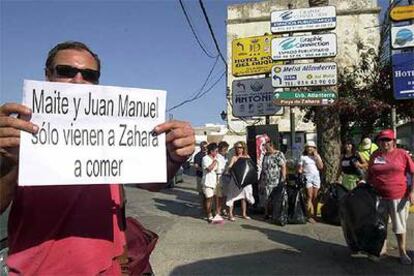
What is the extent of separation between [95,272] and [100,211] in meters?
0.26

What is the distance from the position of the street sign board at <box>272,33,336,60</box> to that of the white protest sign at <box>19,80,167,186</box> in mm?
9003

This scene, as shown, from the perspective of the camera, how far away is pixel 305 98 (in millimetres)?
11055

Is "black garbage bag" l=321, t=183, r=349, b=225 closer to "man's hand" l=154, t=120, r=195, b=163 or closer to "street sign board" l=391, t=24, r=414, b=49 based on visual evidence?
"street sign board" l=391, t=24, r=414, b=49

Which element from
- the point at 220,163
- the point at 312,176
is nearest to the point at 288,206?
the point at 312,176

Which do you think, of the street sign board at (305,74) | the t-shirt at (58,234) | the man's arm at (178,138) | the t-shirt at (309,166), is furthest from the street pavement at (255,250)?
the t-shirt at (58,234)

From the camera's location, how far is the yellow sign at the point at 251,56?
17.4m

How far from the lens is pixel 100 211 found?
7.77ft

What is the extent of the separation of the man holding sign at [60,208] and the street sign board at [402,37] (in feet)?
29.7

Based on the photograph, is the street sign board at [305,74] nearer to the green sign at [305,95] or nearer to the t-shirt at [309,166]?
the green sign at [305,95]

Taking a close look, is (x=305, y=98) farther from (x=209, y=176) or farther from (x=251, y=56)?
(x=251, y=56)

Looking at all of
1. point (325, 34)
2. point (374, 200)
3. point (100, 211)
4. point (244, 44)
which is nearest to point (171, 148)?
point (100, 211)

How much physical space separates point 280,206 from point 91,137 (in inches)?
326

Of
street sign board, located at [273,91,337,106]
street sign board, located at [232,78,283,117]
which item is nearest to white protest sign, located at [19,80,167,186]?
street sign board, located at [273,91,337,106]

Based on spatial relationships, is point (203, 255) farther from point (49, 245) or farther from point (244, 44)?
point (244, 44)
